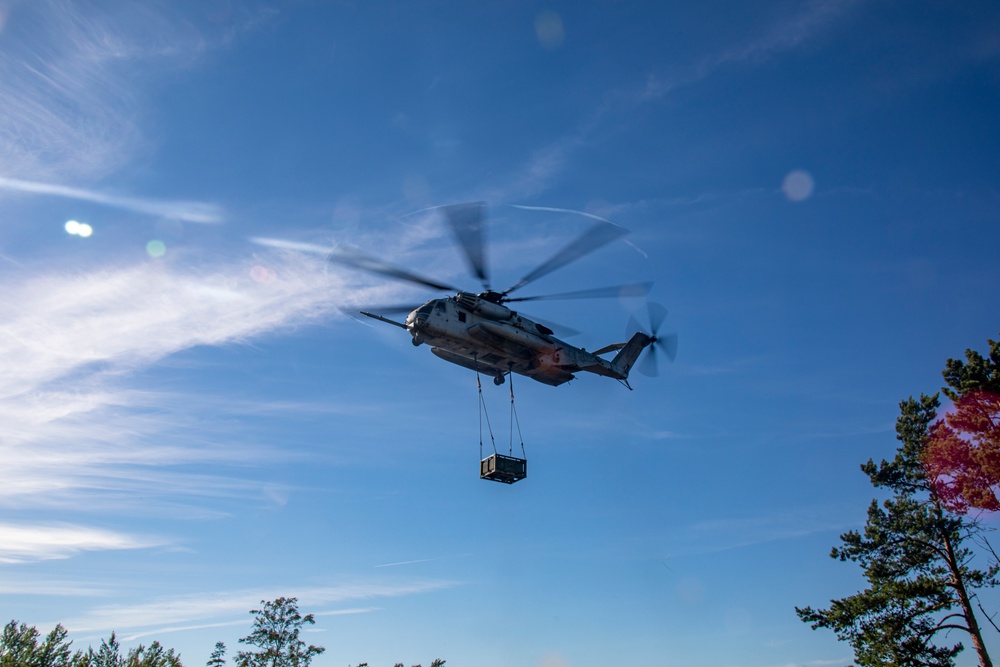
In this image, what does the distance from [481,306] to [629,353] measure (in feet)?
42.1

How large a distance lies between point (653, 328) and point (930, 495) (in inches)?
621

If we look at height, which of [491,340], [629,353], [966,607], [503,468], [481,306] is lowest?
[966,607]

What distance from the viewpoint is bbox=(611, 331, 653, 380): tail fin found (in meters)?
34.5

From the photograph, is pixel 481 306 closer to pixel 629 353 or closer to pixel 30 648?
pixel 629 353

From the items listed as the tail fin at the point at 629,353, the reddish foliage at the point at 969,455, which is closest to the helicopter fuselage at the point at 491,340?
the tail fin at the point at 629,353

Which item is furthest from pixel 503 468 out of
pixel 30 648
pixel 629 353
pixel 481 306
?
pixel 30 648

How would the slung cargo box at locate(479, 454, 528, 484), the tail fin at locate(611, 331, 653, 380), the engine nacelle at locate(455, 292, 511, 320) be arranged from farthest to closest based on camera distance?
1. the tail fin at locate(611, 331, 653, 380)
2. the engine nacelle at locate(455, 292, 511, 320)
3. the slung cargo box at locate(479, 454, 528, 484)

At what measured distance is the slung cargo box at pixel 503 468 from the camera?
962 inches

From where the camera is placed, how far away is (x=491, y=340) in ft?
86.0

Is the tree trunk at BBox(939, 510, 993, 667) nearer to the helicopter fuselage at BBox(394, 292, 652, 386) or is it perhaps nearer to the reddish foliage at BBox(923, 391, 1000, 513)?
the reddish foliage at BBox(923, 391, 1000, 513)

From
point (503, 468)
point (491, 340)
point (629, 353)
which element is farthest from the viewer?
point (629, 353)

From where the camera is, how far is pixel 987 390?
28328 mm

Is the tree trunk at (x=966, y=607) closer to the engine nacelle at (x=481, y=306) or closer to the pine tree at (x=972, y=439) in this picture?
the pine tree at (x=972, y=439)

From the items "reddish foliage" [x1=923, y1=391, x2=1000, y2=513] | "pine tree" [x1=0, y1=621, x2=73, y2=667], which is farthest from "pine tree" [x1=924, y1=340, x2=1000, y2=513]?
"pine tree" [x1=0, y1=621, x2=73, y2=667]
